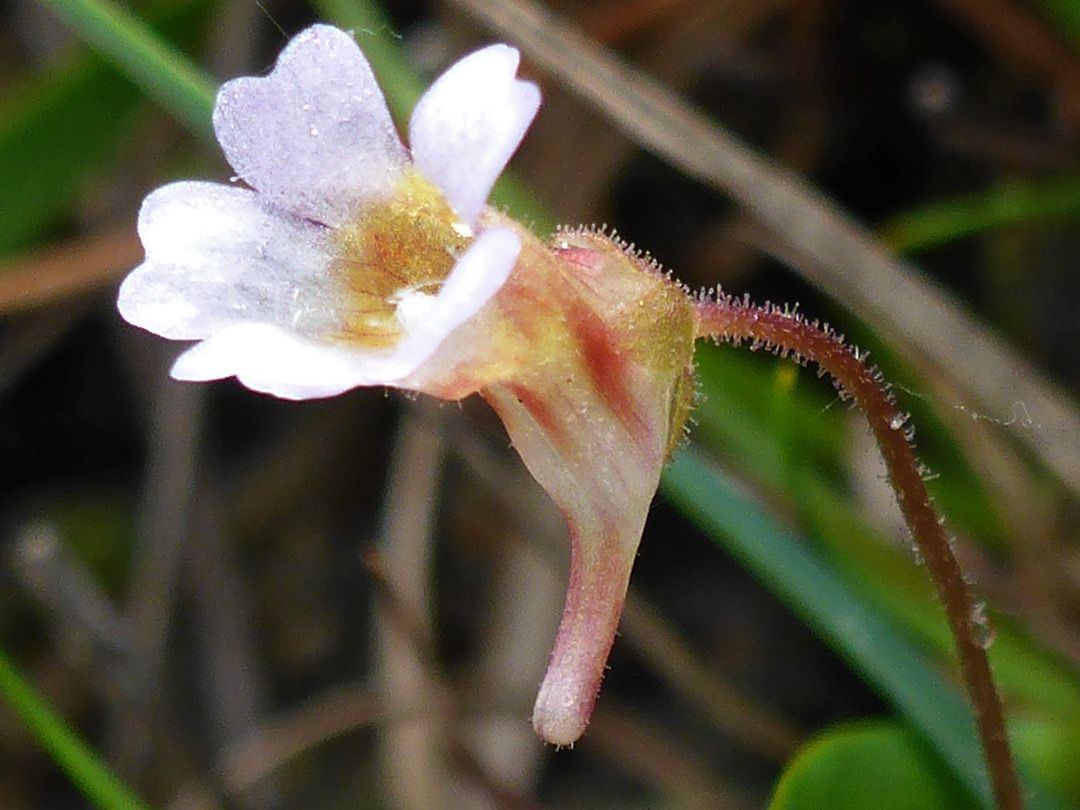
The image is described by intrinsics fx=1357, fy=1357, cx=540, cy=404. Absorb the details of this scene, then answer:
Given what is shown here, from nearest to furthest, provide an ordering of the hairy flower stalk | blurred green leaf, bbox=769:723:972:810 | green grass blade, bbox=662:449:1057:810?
the hairy flower stalk, blurred green leaf, bbox=769:723:972:810, green grass blade, bbox=662:449:1057:810

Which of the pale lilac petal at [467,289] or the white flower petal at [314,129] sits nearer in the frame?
the pale lilac petal at [467,289]

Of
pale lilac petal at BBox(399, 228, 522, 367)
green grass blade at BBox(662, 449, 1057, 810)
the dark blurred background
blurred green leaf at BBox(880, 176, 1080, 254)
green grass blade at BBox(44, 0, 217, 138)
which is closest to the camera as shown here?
pale lilac petal at BBox(399, 228, 522, 367)

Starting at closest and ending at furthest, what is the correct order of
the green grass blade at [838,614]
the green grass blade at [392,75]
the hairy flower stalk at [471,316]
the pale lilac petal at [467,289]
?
1. the pale lilac petal at [467,289]
2. the hairy flower stalk at [471,316]
3. the green grass blade at [838,614]
4. the green grass blade at [392,75]

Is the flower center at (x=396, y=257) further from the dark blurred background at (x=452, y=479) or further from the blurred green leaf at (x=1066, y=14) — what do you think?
the blurred green leaf at (x=1066, y=14)

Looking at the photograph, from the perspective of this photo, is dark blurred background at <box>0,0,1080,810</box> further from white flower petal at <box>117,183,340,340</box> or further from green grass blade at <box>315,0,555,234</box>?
white flower petal at <box>117,183,340,340</box>

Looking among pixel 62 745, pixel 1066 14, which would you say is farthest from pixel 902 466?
pixel 1066 14

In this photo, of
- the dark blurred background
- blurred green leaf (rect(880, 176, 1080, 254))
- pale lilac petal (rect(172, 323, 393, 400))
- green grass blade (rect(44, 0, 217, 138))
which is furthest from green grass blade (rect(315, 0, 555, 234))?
pale lilac petal (rect(172, 323, 393, 400))

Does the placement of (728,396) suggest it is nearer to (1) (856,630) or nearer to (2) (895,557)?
(2) (895,557)

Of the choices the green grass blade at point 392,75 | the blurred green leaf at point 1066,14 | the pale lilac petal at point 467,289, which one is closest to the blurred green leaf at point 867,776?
the pale lilac petal at point 467,289

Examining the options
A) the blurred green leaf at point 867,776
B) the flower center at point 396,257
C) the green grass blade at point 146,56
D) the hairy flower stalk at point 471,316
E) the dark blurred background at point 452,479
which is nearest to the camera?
the hairy flower stalk at point 471,316
